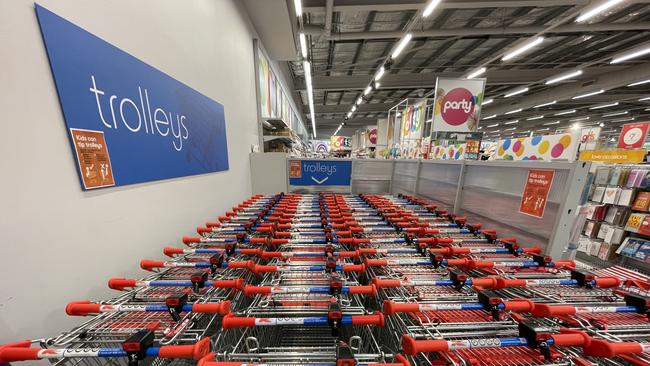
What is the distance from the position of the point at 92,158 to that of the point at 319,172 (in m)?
3.38

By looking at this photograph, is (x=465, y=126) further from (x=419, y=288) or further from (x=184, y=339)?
(x=184, y=339)

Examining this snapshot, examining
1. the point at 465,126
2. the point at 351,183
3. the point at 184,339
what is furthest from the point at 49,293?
the point at 465,126

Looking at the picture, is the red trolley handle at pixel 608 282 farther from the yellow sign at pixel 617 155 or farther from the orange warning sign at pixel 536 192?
the yellow sign at pixel 617 155

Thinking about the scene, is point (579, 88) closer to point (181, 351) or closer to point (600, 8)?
point (600, 8)

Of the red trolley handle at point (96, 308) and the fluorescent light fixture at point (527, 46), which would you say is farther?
the fluorescent light fixture at point (527, 46)

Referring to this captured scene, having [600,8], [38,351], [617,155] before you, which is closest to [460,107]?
[600,8]

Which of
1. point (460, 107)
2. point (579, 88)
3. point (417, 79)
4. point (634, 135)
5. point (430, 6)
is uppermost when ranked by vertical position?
point (417, 79)

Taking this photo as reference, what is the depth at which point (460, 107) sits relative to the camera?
4.86 meters

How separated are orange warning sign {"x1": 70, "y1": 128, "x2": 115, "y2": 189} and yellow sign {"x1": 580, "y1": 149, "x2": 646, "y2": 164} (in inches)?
334

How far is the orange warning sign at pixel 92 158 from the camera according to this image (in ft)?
3.63

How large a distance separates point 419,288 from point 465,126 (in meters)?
4.85

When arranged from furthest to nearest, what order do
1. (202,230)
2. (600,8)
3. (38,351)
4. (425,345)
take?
(600,8)
(202,230)
(425,345)
(38,351)

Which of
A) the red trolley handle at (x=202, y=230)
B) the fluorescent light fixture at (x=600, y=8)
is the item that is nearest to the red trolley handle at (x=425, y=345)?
the red trolley handle at (x=202, y=230)

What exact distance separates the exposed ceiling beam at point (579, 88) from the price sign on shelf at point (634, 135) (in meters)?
6.36
